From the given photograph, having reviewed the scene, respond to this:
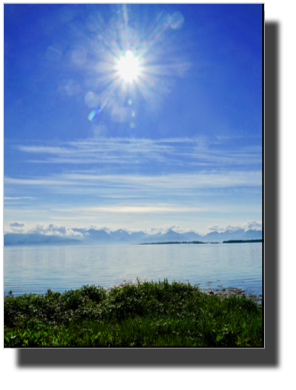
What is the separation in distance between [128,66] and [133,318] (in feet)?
15.5

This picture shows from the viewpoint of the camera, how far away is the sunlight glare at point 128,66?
3916mm

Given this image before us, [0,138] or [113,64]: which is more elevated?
[113,64]

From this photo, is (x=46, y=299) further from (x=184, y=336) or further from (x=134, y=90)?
(x=134, y=90)

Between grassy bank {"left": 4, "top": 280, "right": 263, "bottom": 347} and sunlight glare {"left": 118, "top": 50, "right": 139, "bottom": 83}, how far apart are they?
3.85 meters

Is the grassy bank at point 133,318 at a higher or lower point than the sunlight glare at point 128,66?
lower

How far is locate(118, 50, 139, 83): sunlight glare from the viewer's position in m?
3.92

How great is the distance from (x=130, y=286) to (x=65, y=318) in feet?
5.61

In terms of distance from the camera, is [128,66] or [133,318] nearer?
[128,66]

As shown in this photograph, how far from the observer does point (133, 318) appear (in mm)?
5629

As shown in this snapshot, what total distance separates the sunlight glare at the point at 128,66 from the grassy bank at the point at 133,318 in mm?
3849
